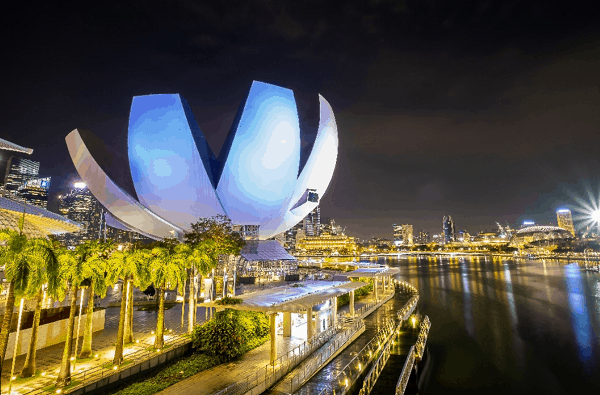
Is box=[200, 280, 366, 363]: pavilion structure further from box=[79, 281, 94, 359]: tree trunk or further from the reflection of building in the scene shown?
the reflection of building

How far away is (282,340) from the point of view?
45.6 feet

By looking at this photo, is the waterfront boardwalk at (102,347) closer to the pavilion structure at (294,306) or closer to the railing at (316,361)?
the pavilion structure at (294,306)

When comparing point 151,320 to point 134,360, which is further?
point 151,320

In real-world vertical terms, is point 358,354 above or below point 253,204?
below

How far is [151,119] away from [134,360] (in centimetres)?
1889

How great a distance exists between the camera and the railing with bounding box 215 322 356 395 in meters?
9.30

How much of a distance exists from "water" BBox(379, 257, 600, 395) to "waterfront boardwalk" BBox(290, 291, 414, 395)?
2749mm

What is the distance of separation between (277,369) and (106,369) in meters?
4.94

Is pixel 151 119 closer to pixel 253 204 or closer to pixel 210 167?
pixel 210 167

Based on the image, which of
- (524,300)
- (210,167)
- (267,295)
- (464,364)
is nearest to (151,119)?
(210,167)

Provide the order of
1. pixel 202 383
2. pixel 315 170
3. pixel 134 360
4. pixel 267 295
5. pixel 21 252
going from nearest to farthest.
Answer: pixel 21 252 < pixel 202 383 < pixel 134 360 < pixel 267 295 < pixel 315 170

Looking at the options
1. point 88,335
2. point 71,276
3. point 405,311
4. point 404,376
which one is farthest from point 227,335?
point 405,311

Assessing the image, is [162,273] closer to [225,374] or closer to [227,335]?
[227,335]

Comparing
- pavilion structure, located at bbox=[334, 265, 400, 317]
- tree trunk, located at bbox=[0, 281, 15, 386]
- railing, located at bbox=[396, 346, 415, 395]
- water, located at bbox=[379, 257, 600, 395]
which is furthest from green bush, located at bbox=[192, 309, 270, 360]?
water, located at bbox=[379, 257, 600, 395]
